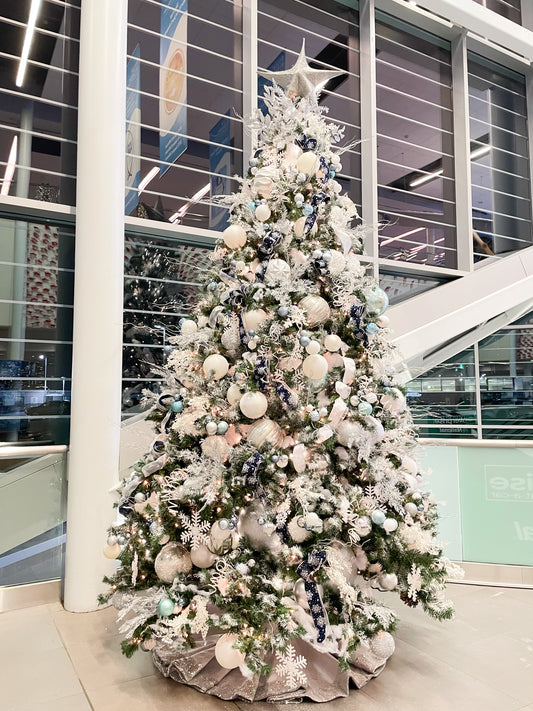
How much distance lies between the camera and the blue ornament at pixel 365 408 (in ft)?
6.13

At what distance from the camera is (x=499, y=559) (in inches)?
117

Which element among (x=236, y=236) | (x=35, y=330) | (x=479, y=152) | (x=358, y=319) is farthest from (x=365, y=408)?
(x=479, y=152)

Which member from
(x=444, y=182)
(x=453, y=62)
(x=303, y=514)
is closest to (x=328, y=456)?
(x=303, y=514)

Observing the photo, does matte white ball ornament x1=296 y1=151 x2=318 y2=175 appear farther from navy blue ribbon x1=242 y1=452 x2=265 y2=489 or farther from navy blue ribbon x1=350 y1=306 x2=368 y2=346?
navy blue ribbon x1=242 y1=452 x2=265 y2=489

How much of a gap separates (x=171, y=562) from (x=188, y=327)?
2.94ft

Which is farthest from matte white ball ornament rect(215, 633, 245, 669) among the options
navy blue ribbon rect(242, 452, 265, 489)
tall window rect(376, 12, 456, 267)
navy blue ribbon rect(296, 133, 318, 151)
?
tall window rect(376, 12, 456, 267)

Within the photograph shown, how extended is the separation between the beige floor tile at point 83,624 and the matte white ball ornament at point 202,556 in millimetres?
889

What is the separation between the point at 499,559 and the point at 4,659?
8.44 ft

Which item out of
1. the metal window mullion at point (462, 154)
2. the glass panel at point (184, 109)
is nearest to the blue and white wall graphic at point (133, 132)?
the glass panel at point (184, 109)

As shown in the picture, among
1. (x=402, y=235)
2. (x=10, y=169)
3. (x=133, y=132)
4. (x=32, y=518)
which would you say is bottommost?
(x=32, y=518)

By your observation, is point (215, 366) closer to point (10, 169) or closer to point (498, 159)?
point (10, 169)

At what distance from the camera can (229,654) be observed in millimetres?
1611

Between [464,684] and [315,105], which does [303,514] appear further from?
[315,105]

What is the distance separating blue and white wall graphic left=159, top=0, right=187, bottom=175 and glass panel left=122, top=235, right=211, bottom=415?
65 centimetres
